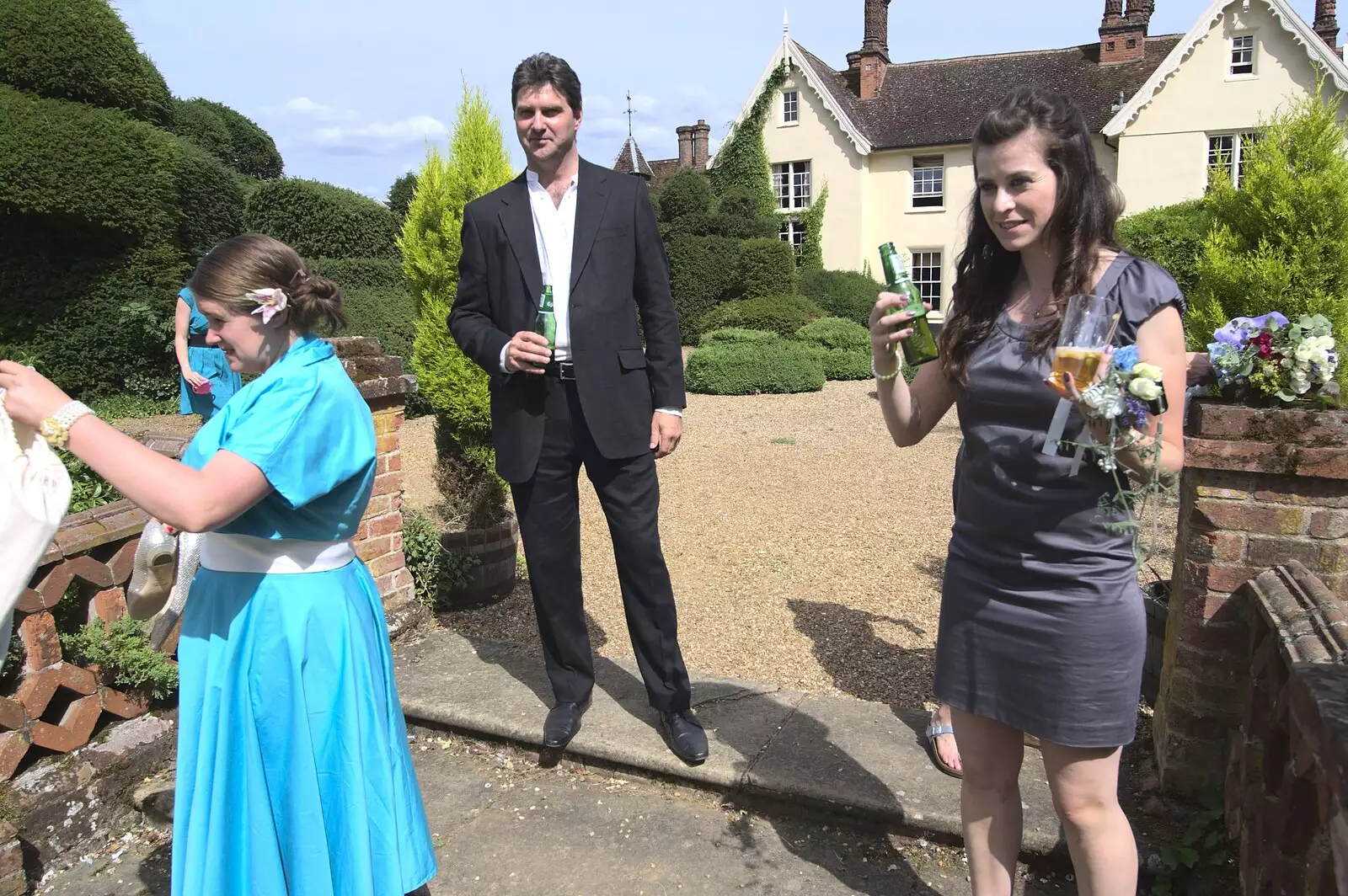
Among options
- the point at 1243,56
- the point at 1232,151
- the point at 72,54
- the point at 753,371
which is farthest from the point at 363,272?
the point at 1243,56

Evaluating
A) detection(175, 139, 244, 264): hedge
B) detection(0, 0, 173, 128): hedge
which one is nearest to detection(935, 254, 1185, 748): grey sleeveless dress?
detection(175, 139, 244, 264): hedge

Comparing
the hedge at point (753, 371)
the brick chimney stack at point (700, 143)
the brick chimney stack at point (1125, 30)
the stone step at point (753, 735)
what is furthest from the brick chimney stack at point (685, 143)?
the stone step at point (753, 735)

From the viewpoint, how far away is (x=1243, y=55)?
21797mm

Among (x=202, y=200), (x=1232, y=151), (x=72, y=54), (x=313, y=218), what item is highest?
(x=1232, y=151)

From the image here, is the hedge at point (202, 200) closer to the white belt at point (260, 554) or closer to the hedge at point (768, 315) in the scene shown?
the hedge at point (768, 315)

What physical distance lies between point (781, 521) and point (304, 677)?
5.36 meters

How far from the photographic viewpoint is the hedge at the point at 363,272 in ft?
50.4

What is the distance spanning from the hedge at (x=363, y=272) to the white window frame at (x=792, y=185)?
14.3 m

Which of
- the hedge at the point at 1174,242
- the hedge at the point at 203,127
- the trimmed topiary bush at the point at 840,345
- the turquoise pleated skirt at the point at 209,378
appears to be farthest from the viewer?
the hedge at the point at 203,127

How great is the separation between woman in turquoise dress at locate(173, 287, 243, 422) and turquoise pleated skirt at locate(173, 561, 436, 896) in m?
5.07

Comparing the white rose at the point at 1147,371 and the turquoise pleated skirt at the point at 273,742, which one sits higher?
the white rose at the point at 1147,371

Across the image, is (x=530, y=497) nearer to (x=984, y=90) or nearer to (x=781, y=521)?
(x=781, y=521)

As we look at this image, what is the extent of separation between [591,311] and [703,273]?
1892 cm

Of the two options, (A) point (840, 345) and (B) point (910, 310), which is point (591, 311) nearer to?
(B) point (910, 310)
